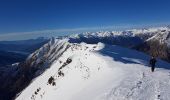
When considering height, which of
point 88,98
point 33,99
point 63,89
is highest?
point 88,98

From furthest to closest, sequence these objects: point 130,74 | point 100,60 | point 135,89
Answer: point 100,60
point 130,74
point 135,89

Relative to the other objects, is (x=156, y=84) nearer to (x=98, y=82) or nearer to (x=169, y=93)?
(x=169, y=93)

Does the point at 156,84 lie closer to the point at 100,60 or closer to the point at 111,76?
the point at 111,76

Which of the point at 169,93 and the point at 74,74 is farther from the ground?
the point at 169,93

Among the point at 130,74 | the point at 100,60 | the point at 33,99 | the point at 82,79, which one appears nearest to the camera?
the point at 130,74

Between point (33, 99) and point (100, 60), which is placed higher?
point (100, 60)

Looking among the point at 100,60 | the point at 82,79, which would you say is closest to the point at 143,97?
the point at 82,79

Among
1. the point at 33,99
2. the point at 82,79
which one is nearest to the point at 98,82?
the point at 82,79

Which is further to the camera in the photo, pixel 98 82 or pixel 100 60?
pixel 100 60

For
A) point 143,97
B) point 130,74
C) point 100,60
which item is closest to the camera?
point 143,97
